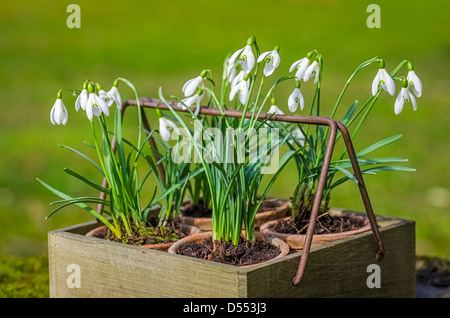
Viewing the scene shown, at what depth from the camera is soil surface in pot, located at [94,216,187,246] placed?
254 cm

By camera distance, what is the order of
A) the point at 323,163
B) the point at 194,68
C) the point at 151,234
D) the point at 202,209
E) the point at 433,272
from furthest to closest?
the point at 194,68
the point at 433,272
the point at 202,209
the point at 151,234
the point at 323,163

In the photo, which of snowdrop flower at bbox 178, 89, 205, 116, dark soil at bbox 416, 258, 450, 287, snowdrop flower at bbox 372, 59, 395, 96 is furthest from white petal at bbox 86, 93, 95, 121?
dark soil at bbox 416, 258, 450, 287

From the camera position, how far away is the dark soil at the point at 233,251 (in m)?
2.28

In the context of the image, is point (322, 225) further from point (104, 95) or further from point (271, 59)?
point (104, 95)

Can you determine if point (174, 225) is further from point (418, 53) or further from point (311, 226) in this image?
point (418, 53)

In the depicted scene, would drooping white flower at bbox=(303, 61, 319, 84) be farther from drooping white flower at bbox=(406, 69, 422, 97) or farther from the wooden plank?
the wooden plank

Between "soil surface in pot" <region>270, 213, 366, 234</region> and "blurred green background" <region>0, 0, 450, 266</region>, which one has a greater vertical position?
"blurred green background" <region>0, 0, 450, 266</region>

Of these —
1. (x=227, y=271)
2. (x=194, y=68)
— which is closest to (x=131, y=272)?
(x=227, y=271)

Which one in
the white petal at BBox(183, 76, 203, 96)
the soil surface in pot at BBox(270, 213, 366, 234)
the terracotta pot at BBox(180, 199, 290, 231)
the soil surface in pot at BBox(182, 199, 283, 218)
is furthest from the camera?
the soil surface in pot at BBox(182, 199, 283, 218)

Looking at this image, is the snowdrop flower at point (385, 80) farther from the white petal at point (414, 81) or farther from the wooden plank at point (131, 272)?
the wooden plank at point (131, 272)

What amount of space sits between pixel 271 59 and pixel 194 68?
26.6ft

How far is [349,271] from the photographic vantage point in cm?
247

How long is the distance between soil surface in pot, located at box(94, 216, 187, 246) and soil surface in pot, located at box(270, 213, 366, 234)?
1.27 ft

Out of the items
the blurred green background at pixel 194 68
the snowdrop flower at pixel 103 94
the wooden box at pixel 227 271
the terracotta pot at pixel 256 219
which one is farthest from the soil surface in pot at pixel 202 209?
the blurred green background at pixel 194 68
